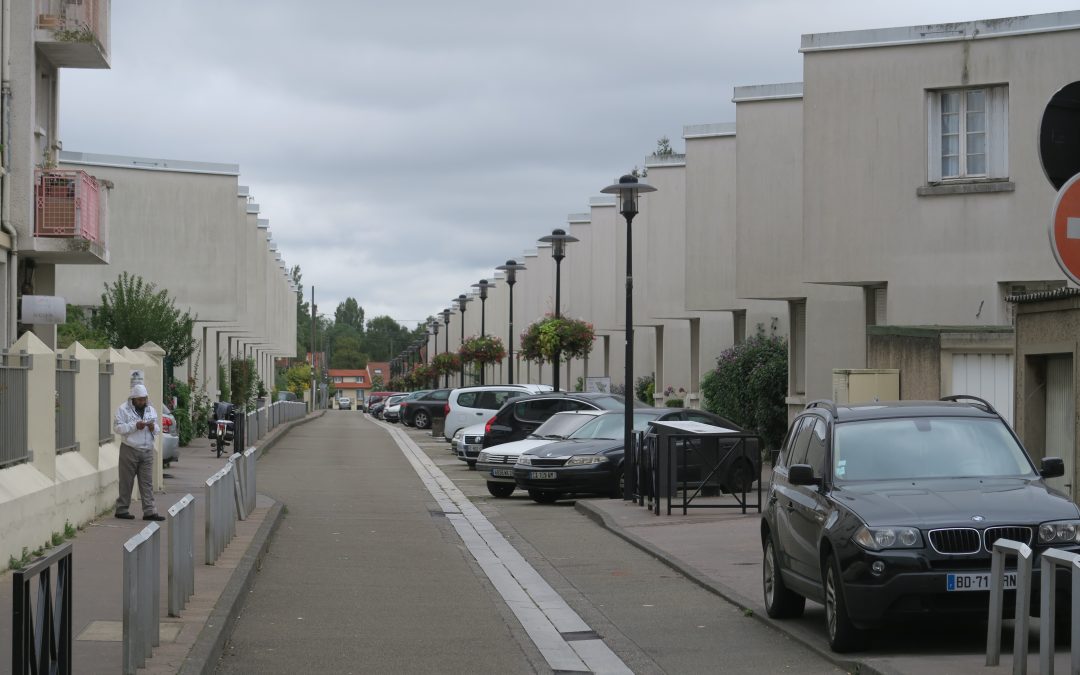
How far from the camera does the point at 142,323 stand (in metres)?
38.3

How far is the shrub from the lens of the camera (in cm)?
3228

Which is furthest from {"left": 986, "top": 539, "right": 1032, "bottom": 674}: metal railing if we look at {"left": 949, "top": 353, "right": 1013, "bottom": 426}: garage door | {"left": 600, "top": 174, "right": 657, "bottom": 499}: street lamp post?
{"left": 600, "top": 174, "right": 657, "bottom": 499}: street lamp post

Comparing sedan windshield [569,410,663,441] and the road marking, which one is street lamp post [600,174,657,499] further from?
the road marking

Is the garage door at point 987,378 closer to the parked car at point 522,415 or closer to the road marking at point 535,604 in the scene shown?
the road marking at point 535,604

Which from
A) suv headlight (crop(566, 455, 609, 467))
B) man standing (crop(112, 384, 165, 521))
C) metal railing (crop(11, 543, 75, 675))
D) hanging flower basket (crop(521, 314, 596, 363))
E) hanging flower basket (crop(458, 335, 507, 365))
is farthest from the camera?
hanging flower basket (crop(458, 335, 507, 365))

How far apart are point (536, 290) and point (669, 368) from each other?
29669 mm

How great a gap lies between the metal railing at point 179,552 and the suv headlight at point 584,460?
12.6m

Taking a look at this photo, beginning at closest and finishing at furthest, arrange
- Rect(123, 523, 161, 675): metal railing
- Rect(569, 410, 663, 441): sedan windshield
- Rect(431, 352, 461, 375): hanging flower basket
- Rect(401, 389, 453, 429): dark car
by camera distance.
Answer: Rect(123, 523, 161, 675): metal railing → Rect(569, 410, 663, 441): sedan windshield → Rect(401, 389, 453, 429): dark car → Rect(431, 352, 461, 375): hanging flower basket

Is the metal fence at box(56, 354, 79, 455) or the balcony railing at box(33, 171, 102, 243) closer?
the metal fence at box(56, 354, 79, 455)

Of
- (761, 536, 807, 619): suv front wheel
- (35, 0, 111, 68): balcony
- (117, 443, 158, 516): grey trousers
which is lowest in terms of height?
(761, 536, 807, 619): suv front wheel

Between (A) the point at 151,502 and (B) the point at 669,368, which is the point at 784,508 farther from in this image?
(B) the point at 669,368

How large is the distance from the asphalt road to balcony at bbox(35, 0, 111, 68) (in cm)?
934

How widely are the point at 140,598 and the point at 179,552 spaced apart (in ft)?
7.92

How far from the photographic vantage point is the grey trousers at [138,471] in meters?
18.2
